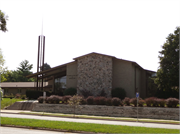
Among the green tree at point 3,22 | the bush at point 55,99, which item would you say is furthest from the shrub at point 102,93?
the green tree at point 3,22

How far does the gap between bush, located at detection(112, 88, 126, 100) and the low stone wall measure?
6.60 meters

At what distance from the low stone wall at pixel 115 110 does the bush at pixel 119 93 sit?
21.7 ft

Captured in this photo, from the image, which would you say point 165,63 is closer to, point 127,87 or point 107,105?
point 127,87

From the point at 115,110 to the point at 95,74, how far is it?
9763 mm

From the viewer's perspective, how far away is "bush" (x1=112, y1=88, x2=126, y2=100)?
1210 inches

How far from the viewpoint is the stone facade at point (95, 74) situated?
32188 mm

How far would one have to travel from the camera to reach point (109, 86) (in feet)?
105

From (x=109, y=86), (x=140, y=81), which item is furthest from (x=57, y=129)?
(x=140, y=81)

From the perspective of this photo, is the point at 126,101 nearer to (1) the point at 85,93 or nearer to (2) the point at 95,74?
(1) the point at 85,93

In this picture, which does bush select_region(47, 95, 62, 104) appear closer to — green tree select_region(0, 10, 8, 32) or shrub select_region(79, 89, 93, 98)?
shrub select_region(79, 89, 93, 98)

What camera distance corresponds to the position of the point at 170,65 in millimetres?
30562

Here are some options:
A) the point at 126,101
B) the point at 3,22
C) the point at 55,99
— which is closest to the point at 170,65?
the point at 126,101

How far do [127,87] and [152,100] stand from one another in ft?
27.5

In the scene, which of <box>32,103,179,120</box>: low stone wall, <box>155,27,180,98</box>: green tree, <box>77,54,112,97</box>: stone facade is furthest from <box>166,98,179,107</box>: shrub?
<box>77,54,112,97</box>: stone facade
